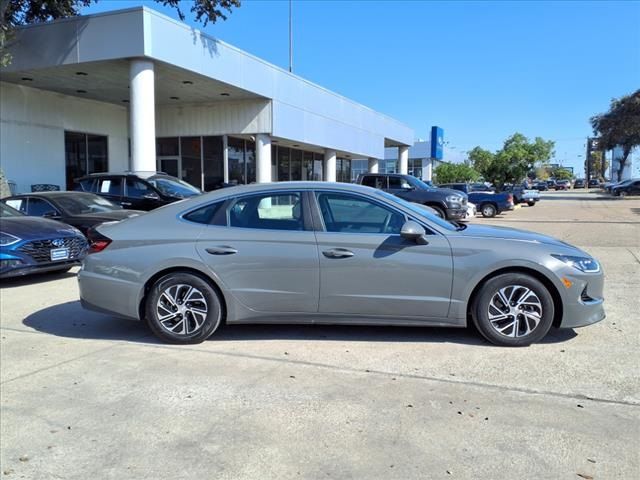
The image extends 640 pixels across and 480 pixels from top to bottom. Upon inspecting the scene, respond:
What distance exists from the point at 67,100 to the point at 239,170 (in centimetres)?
746

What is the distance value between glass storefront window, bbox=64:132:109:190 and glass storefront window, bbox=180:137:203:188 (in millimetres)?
3144

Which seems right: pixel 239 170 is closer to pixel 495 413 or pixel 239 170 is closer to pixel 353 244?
pixel 353 244

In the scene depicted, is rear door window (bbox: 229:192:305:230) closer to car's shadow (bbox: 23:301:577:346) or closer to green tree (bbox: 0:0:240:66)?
car's shadow (bbox: 23:301:577:346)

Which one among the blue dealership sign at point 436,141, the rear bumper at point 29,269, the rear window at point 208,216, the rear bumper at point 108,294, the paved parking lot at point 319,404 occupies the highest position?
the blue dealership sign at point 436,141

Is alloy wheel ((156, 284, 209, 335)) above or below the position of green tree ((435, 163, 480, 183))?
below

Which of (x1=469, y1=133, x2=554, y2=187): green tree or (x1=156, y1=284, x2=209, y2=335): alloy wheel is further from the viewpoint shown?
(x1=469, y1=133, x2=554, y2=187): green tree

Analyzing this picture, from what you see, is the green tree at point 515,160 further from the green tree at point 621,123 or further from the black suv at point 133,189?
the black suv at point 133,189

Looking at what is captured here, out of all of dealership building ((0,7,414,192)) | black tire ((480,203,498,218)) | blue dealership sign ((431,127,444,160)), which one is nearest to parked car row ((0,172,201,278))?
dealership building ((0,7,414,192))

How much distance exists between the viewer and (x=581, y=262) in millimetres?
5152

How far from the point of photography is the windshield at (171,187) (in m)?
13.7

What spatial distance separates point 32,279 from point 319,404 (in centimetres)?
706

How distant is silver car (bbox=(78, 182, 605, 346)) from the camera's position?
200 inches

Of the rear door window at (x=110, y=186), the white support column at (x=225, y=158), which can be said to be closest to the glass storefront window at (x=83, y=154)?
the white support column at (x=225, y=158)

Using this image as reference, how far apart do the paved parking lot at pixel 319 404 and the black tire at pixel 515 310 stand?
0.13 m
